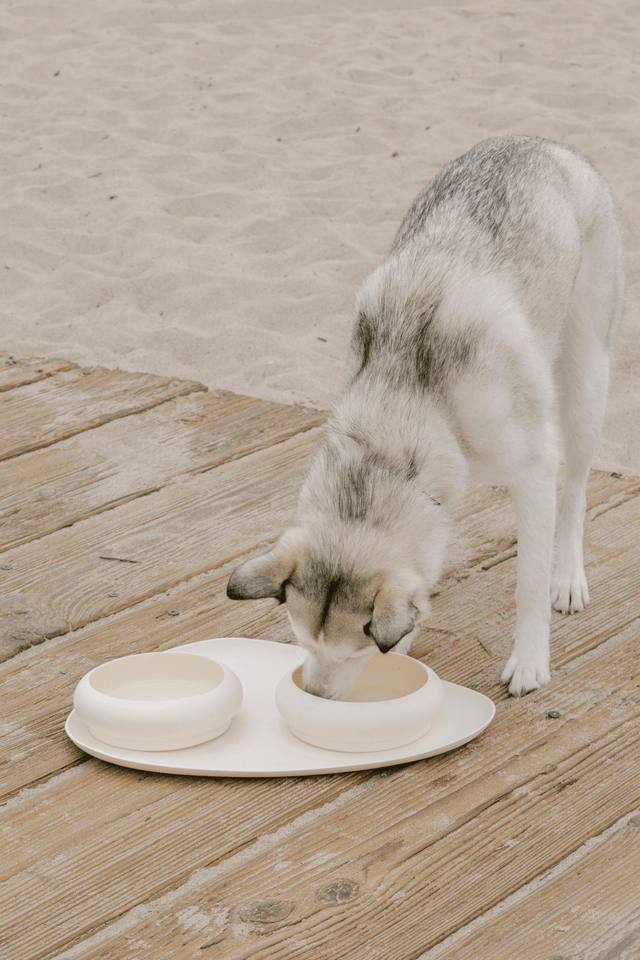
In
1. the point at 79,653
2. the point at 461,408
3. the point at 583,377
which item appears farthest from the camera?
the point at 583,377

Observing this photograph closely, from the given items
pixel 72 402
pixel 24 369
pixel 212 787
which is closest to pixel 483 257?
pixel 212 787

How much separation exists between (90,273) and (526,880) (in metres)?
4.92

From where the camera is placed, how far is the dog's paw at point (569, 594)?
3.29 m

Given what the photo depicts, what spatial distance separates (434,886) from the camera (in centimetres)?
214

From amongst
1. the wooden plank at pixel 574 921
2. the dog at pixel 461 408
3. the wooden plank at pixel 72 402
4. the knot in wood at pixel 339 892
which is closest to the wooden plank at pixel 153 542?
the wooden plank at pixel 72 402

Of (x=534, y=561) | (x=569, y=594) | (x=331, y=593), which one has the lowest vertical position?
(x=569, y=594)

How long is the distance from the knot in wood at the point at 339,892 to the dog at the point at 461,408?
0.50m

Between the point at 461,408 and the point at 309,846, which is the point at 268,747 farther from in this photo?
the point at 461,408

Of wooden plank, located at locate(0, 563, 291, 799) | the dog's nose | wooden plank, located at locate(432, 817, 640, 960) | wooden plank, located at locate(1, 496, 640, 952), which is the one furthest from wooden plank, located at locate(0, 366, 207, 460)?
wooden plank, located at locate(432, 817, 640, 960)

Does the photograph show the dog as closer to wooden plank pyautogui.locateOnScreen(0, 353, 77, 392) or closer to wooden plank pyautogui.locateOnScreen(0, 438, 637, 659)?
wooden plank pyautogui.locateOnScreen(0, 438, 637, 659)

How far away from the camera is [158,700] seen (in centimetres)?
252

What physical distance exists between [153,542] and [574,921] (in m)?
1.94

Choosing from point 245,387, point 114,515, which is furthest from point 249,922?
point 245,387

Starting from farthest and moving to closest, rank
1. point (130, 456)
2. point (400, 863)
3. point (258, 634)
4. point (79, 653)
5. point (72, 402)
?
1. point (72, 402)
2. point (130, 456)
3. point (258, 634)
4. point (79, 653)
5. point (400, 863)
